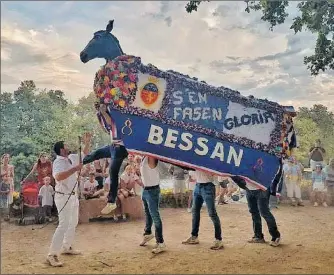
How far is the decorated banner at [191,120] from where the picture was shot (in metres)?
5.56

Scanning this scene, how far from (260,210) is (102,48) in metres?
3.01

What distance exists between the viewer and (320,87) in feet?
25.7

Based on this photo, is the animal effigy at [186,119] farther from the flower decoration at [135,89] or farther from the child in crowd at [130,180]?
the child in crowd at [130,180]

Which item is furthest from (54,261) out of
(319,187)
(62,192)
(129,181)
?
(319,187)

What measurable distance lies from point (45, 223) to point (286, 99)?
4.59 meters

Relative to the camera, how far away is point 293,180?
388 inches

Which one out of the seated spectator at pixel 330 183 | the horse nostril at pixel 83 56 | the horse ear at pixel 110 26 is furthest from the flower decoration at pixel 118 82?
the seated spectator at pixel 330 183

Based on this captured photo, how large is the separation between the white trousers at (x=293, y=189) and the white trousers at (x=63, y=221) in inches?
228

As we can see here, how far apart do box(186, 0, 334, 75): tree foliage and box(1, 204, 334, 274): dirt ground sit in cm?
278

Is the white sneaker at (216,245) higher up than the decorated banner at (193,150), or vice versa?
the decorated banner at (193,150)

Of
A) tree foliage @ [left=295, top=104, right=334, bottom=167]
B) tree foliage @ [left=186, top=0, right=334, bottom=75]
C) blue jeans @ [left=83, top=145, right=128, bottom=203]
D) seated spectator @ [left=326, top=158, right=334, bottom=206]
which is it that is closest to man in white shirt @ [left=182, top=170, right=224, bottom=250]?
blue jeans @ [left=83, top=145, right=128, bottom=203]

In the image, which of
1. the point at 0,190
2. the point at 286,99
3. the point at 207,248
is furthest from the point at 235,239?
the point at 0,190

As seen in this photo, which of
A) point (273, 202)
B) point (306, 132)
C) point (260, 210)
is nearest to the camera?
point (260, 210)

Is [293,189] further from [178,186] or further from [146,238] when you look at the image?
[146,238]
